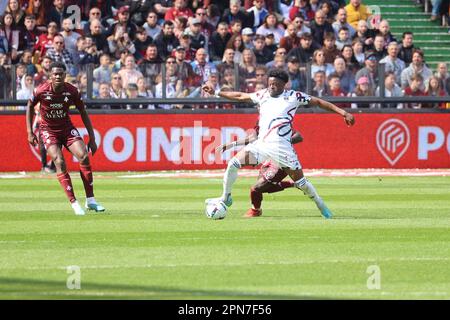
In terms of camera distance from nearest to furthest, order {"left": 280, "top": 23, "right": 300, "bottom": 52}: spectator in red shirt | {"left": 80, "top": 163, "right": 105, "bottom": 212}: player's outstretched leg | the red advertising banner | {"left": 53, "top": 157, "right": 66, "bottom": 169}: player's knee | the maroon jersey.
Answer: {"left": 53, "top": 157, "right": 66, "bottom": 169}: player's knee → {"left": 80, "top": 163, "right": 105, "bottom": 212}: player's outstretched leg → the maroon jersey → the red advertising banner → {"left": 280, "top": 23, "right": 300, "bottom": 52}: spectator in red shirt

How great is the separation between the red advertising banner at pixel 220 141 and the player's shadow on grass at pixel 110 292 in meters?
15.8

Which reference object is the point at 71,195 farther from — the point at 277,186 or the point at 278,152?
the point at 278,152

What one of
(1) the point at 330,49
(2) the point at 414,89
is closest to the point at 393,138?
(2) the point at 414,89

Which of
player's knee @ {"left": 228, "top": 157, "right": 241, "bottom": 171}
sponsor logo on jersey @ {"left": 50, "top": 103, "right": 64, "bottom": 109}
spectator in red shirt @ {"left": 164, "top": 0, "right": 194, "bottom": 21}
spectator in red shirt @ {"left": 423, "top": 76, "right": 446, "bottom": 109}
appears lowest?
player's knee @ {"left": 228, "top": 157, "right": 241, "bottom": 171}

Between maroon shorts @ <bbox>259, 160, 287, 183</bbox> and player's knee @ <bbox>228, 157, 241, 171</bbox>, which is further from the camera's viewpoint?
maroon shorts @ <bbox>259, 160, 287, 183</bbox>

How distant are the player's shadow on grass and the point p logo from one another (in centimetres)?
1714

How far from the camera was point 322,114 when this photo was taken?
26.9 m

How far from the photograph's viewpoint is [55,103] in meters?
16.9

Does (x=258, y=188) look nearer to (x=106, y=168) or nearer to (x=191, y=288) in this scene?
(x=191, y=288)

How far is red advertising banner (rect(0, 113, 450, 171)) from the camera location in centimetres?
2616

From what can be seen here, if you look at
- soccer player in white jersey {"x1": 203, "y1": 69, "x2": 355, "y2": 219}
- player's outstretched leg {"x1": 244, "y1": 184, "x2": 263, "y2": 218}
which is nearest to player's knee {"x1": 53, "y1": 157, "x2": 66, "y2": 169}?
soccer player in white jersey {"x1": 203, "y1": 69, "x2": 355, "y2": 219}

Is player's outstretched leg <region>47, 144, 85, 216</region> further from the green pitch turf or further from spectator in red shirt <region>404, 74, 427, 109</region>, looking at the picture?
spectator in red shirt <region>404, 74, 427, 109</region>

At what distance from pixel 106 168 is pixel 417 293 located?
55.3 ft

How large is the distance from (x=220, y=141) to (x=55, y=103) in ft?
32.2
